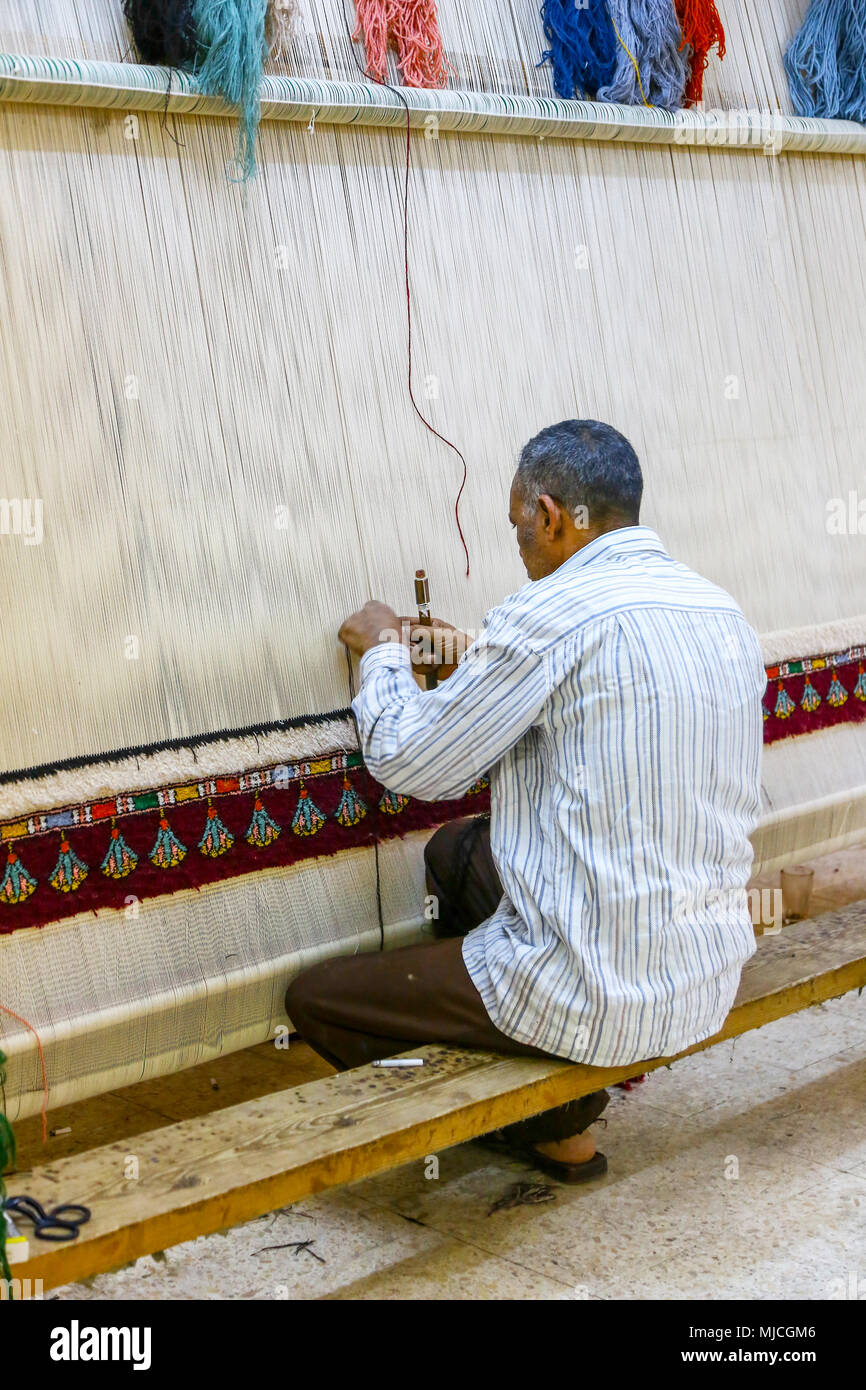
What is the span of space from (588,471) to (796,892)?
6.41ft

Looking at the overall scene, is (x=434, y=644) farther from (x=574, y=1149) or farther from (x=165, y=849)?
(x=574, y=1149)

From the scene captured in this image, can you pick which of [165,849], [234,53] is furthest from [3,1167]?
[234,53]

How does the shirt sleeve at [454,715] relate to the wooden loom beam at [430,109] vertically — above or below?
below

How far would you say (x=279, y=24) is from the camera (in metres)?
2.56

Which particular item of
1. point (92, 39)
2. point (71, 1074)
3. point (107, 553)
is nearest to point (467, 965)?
point (71, 1074)

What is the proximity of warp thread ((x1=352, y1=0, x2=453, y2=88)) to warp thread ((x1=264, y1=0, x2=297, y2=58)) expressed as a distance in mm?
138

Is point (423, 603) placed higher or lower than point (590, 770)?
higher

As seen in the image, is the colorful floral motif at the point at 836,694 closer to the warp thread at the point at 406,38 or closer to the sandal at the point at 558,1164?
the sandal at the point at 558,1164

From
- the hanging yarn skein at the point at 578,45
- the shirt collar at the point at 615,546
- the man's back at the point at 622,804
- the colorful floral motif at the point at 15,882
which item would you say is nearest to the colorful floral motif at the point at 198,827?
the colorful floral motif at the point at 15,882

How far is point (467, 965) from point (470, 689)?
0.47 m

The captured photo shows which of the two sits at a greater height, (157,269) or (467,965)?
(157,269)

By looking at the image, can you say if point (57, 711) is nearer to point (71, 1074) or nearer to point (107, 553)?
point (107, 553)

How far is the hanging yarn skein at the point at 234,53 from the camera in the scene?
2.36 m

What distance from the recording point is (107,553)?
2.33 m
